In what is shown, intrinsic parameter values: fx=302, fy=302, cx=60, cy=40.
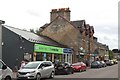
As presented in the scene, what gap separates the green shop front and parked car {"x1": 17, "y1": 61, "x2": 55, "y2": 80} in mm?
15627

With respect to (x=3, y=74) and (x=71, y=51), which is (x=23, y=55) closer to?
(x=71, y=51)

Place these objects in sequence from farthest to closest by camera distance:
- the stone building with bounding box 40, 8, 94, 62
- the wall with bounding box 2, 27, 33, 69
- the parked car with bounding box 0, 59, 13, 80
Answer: the stone building with bounding box 40, 8, 94, 62 → the wall with bounding box 2, 27, 33, 69 → the parked car with bounding box 0, 59, 13, 80

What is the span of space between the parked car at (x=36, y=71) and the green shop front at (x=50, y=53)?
1563 cm

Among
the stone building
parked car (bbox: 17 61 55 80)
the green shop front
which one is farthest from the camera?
the stone building

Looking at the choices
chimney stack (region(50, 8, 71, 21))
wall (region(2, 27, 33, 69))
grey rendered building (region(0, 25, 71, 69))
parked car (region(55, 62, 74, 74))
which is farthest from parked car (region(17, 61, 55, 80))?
chimney stack (region(50, 8, 71, 21))

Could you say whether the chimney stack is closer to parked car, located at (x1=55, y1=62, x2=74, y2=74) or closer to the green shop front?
the green shop front

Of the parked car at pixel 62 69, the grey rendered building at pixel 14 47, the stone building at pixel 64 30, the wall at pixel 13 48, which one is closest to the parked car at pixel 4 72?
the parked car at pixel 62 69

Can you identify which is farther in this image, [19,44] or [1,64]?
[19,44]

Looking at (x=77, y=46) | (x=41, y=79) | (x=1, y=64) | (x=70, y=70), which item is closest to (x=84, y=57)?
(x=77, y=46)

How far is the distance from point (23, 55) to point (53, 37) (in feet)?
70.5

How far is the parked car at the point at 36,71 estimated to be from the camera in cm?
2161

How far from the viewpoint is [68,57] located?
5409cm

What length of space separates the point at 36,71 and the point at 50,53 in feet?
75.4

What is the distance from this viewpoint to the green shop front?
4081 cm
